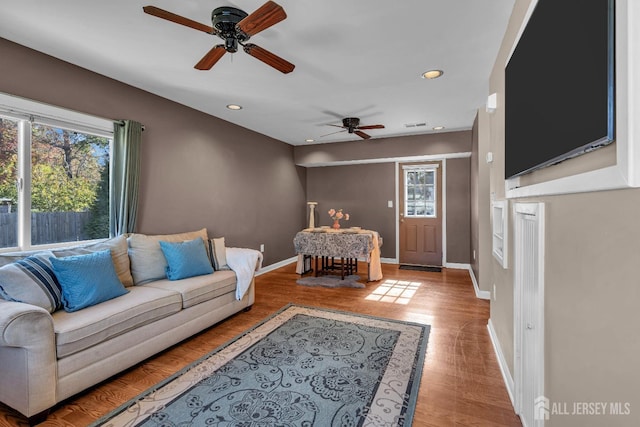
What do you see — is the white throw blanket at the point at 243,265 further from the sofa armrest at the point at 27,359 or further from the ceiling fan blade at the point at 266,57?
the ceiling fan blade at the point at 266,57

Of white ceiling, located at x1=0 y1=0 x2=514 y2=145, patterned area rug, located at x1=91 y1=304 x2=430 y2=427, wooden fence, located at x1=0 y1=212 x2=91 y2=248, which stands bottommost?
patterned area rug, located at x1=91 y1=304 x2=430 y2=427

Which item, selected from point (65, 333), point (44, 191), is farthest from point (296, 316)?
point (44, 191)

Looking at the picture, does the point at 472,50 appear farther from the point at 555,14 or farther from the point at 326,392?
the point at 326,392

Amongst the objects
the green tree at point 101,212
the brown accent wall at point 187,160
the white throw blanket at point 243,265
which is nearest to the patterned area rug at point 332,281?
the brown accent wall at point 187,160

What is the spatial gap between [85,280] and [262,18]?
2.20m

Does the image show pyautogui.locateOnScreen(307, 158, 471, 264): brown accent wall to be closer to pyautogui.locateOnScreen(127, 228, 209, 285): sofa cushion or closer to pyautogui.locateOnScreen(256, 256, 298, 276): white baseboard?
pyautogui.locateOnScreen(256, 256, 298, 276): white baseboard

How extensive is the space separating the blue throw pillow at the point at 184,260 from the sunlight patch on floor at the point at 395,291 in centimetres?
210

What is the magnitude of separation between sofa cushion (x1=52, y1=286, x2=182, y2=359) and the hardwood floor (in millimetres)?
358

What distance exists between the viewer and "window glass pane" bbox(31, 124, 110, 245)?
2.66 meters

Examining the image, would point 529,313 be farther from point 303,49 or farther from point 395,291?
point 395,291

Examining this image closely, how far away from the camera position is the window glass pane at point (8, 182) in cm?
242

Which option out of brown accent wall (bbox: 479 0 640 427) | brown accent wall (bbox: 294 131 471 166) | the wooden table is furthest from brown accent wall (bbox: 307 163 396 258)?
brown accent wall (bbox: 479 0 640 427)

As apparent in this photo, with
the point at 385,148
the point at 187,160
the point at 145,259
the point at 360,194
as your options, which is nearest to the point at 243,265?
the point at 145,259

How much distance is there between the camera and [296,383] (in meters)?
2.10
